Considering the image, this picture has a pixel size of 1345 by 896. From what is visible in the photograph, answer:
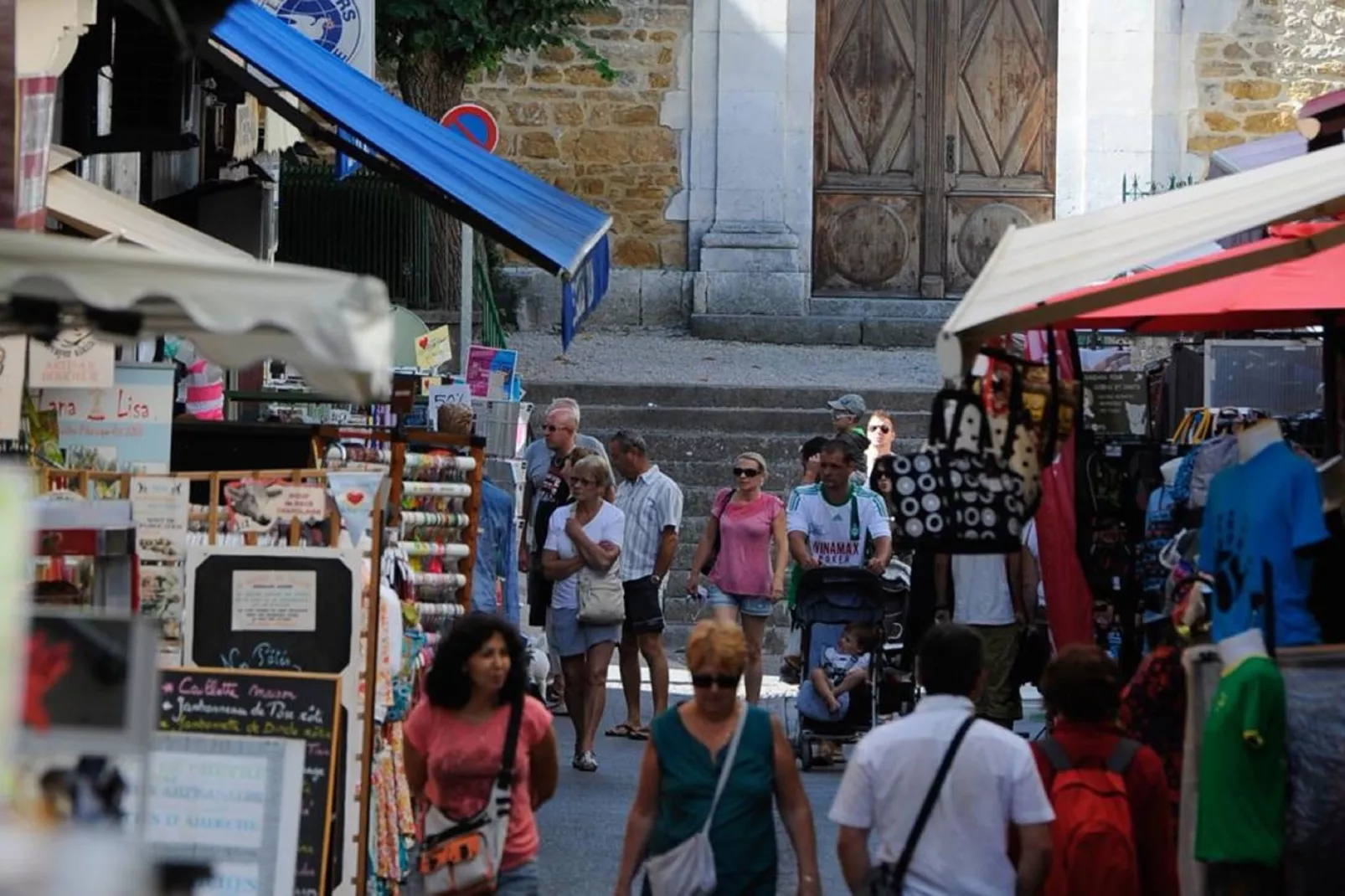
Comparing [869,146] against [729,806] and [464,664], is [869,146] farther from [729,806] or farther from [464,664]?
[729,806]

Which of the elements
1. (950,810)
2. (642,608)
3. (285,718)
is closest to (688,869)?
(950,810)

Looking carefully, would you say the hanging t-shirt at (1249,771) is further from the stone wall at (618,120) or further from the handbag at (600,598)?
the stone wall at (618,120)

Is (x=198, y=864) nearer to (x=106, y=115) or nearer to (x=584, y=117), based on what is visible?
(x=106, y=115)

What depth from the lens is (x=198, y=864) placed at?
12.4 ft

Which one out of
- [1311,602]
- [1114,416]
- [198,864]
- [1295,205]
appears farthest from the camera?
[1114,416]

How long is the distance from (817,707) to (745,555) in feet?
5.28

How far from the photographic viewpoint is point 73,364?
9.02m

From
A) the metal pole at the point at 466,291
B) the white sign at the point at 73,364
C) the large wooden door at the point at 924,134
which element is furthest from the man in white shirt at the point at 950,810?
the large wooden door at the point at 924,134

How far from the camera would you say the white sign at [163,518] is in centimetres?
810

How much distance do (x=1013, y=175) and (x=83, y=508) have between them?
19586mm

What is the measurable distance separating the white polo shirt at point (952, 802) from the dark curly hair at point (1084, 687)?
0.41 metres

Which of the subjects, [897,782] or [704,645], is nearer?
[897,782]

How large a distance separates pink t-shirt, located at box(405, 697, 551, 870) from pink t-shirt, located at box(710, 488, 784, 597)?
22.0 feet

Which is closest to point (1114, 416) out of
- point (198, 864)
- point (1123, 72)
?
point (198, 864)
